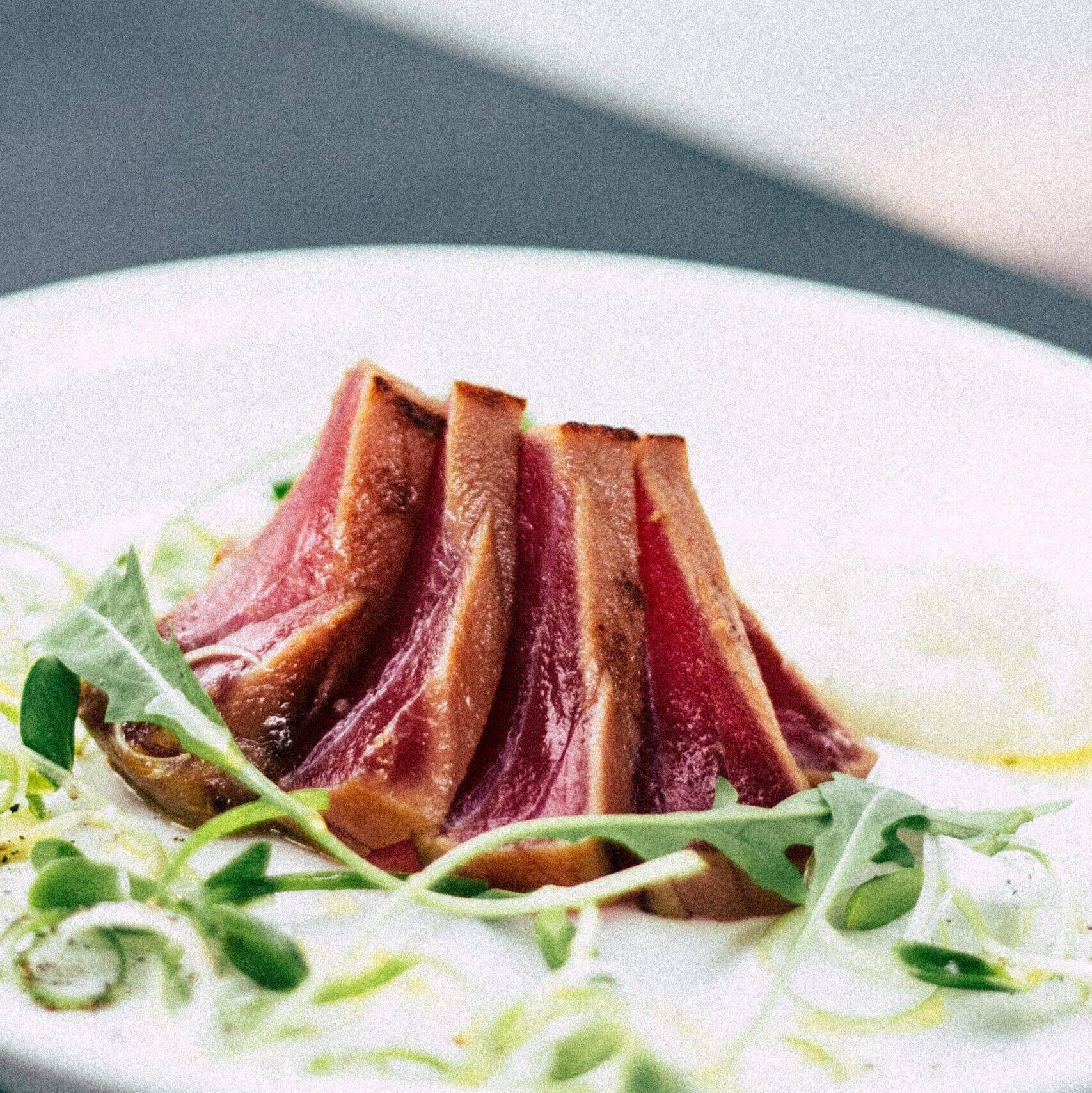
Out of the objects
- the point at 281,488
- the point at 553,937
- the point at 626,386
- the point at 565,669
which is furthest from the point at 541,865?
the point at 626,386

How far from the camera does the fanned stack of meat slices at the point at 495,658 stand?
2531 mm

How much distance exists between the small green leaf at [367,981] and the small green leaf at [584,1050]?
11.7 inches

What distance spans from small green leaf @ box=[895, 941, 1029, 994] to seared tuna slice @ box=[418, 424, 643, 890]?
0.55 metres

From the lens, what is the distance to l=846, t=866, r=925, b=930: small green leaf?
2.40 meters

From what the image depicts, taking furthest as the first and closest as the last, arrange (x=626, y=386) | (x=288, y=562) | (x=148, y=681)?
(x=626, y=386), (x=288, y=562), (x=148, y=681)

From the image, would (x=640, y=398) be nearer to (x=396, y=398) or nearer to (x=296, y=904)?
(x=396, y=398)

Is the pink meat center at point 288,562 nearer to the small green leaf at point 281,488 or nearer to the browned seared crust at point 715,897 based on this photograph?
the small green leaf at point 281,488

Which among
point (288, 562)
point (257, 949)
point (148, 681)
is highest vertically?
point (288, 562)

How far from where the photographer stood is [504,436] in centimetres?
284

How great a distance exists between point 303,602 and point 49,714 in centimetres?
52

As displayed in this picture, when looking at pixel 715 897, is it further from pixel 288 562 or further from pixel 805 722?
pixel 288 562

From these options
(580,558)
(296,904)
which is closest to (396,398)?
(580,558)

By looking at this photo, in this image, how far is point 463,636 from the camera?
103 inches

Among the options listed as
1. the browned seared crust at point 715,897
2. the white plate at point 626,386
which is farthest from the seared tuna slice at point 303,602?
the white plate at point 626,386
